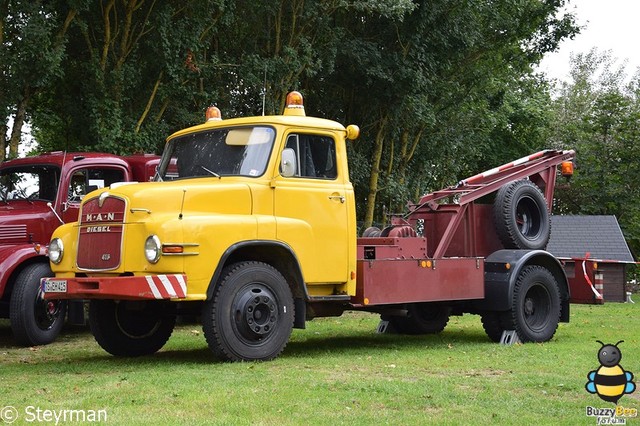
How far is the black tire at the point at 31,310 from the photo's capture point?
1277 centimetres

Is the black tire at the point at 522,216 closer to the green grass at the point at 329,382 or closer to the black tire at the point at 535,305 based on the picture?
the black tire at the point at 535,305

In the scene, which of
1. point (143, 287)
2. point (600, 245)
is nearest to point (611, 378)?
point (143, 287)

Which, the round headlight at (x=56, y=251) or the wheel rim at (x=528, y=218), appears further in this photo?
the wheel rim at (x=528, y=218)

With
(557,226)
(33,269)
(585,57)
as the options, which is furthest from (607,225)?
(585,57)

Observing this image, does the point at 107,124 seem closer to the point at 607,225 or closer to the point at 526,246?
the point at 526,246

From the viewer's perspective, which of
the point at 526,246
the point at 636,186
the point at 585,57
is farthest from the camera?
the point at 585,57

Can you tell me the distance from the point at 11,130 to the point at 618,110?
2193 centimetres

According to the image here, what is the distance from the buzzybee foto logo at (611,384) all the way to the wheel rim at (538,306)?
5.46 m

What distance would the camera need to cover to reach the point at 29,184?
1377cm

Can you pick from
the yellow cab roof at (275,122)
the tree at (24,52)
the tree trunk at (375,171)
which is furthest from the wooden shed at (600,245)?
the yellow cab roof at (275,122)

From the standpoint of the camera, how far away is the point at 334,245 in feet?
35.5

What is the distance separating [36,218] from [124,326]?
313 centimetres

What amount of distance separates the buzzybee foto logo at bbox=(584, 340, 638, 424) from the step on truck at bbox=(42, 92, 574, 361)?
3868mm

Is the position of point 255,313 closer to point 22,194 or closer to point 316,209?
point 316,209
